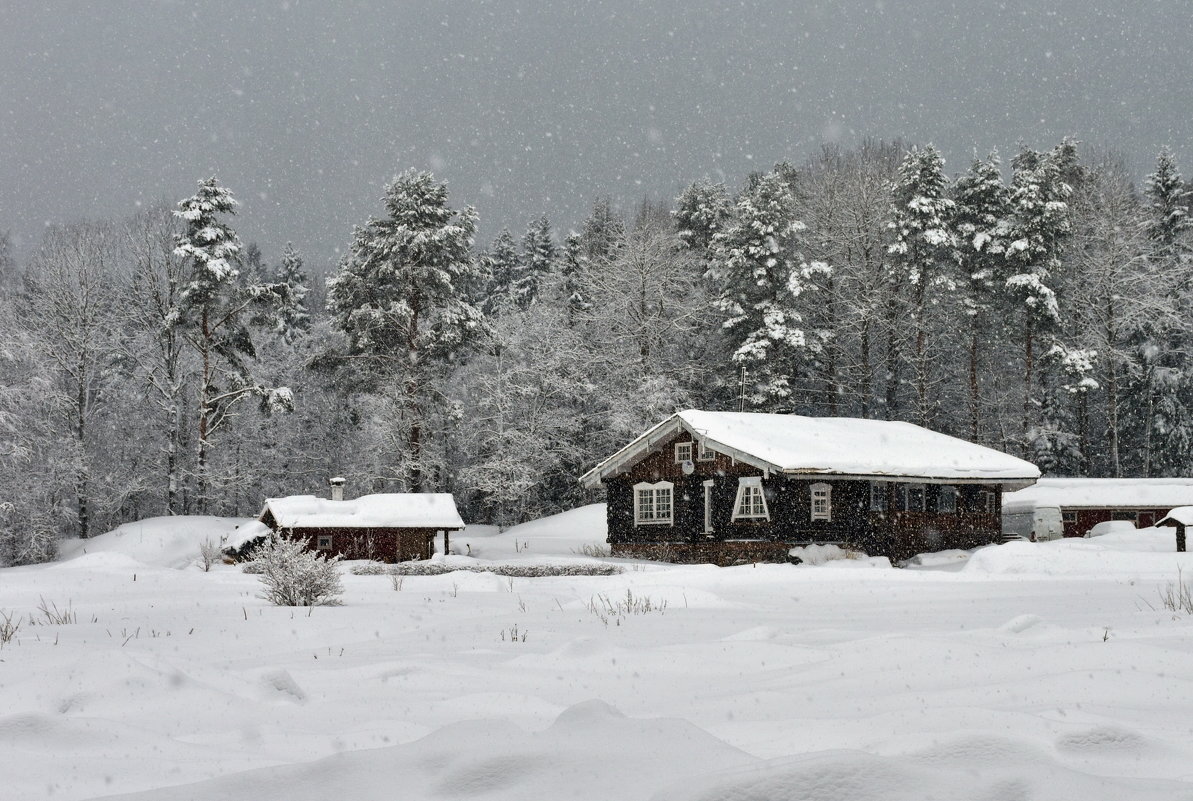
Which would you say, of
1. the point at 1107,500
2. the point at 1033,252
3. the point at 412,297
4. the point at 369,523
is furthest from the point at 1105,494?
the point at 412,297

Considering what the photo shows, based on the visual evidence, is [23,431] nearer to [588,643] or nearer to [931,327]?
[588,643]

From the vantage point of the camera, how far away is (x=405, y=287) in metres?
41.1

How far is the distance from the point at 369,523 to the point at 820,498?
1519 cm

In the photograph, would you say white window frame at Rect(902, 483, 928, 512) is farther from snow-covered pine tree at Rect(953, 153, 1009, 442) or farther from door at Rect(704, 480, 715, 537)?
snow-covered pine tree at Rect(953, 153, 1009, 442)

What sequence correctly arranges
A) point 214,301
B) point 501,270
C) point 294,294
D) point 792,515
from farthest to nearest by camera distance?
point 501,270
point 294,294
point 214,301
point 792,515

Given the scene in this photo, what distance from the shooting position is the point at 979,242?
4403 cm

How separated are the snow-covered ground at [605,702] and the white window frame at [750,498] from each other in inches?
593

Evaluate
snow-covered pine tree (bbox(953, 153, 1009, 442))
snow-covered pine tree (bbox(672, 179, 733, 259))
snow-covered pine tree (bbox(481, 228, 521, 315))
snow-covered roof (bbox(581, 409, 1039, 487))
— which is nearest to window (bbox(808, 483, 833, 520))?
snow-covered roof (bbox(581, 409, 1039, 487))

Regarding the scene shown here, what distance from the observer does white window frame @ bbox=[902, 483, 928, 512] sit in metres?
31.1

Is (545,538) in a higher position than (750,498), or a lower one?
lower

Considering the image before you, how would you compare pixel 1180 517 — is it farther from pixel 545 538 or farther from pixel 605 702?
pixel 605 702

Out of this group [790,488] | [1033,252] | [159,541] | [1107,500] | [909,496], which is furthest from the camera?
[1033,252]

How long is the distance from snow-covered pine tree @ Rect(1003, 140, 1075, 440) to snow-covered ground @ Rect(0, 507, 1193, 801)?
32061mm

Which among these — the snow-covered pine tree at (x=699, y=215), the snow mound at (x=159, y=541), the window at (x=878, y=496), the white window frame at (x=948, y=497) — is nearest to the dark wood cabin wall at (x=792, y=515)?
the white window frame at (x=948, y=497)
